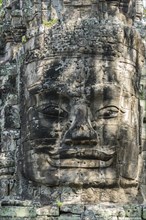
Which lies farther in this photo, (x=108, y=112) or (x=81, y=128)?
(x=108, y=112)

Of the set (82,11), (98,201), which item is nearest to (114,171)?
(98,201)

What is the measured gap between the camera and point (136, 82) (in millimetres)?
12844

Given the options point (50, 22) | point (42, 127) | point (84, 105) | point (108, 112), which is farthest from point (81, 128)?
point (50, 22)

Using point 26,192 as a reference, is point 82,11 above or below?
above

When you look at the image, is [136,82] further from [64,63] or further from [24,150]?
[24,150]

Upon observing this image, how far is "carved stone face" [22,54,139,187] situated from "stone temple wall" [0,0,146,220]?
17 millimetres

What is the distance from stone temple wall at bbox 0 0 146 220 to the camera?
12.1 meters

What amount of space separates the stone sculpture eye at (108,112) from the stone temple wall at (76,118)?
0.7 inches

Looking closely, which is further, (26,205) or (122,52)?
(122,52)

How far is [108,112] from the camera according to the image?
12344 millimetres

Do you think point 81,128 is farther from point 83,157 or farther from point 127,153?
point 127,153

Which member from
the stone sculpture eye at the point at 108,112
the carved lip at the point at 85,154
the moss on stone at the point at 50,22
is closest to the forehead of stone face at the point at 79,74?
the stone sculpture eye at the point at 108,112

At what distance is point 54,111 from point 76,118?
436 millimetres

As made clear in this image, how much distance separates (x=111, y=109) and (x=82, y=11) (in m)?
1.88
